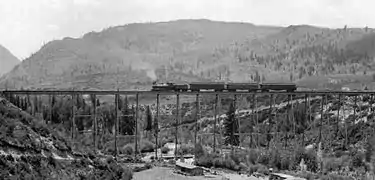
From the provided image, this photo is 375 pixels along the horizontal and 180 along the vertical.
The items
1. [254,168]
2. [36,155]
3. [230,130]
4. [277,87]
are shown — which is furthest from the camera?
[230,130]

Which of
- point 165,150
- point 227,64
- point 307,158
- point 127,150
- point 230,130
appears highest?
point 227,64

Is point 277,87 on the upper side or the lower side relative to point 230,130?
upper

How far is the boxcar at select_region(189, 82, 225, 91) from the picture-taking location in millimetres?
41281

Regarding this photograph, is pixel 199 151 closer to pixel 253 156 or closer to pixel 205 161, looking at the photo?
pixel 205 161

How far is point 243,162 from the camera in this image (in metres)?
36.7

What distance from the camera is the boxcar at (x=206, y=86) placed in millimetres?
41281

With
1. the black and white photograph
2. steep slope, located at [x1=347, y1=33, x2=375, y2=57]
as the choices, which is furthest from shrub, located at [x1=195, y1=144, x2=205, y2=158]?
steep slope, located at [x1=347, y1=33, x2=375, y2=57]

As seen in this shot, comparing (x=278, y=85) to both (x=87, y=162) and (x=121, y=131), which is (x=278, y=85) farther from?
(x=87, y=162)

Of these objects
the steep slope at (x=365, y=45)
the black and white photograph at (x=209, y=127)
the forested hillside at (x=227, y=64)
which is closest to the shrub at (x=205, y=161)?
the black and white photograph at (x=209, y=127)

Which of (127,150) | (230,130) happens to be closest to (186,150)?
(127,150)

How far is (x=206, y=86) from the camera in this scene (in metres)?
41.7

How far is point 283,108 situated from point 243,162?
2713 cm

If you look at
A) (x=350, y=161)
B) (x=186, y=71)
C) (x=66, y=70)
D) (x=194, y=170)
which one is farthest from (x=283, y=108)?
(x=66, y=70)

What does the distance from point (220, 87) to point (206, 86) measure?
4.32ft
